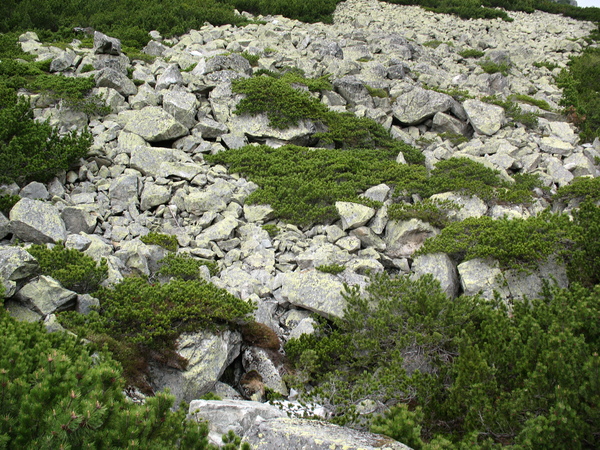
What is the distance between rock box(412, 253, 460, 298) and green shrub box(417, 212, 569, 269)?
0.15m

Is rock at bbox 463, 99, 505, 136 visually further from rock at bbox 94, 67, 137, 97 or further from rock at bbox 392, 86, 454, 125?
rock at bbox 94, 67, 137, 97

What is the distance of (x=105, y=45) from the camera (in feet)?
57.3

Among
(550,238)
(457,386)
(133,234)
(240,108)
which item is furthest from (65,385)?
(240,108)

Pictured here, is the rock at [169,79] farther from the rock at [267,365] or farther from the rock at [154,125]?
the rock at [267,365]

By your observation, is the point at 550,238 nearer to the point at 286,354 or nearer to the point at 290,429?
the point at 286,354

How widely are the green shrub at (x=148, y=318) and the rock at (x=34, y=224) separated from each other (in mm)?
2386

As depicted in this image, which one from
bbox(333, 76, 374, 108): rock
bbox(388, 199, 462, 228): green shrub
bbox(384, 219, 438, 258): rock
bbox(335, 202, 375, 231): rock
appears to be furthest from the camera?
bbox(333, 76, 374, 108): rock

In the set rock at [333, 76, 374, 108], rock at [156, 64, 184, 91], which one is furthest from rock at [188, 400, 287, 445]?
rock at [333, 76, 374, 108]

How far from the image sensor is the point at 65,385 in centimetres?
378

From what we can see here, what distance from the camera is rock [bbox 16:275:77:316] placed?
6.70 m

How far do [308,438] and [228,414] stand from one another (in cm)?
160

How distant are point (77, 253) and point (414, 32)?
1044 inches

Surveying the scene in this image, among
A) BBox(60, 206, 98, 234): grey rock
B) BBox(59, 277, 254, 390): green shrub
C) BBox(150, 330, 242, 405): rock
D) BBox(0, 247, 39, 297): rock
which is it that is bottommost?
BBox(150, 330, 242, 405): rock

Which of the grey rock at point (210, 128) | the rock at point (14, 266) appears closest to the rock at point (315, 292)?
the rock at point (14, 266)
